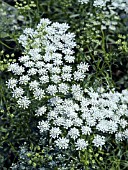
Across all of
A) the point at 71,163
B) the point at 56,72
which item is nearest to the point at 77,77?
the point at 56,72

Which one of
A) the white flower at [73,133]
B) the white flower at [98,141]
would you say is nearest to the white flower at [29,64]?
the white flower at [73,133]

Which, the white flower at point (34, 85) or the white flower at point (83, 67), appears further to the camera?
the white flower at point (83, 67)

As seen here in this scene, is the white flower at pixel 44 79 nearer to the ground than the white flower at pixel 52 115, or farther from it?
farther from it

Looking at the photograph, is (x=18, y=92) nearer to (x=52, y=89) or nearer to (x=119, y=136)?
(x=52, y=89)

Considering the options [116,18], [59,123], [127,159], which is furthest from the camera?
[116,18]

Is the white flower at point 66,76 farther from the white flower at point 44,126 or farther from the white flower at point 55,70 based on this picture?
the white flower at point 44,126

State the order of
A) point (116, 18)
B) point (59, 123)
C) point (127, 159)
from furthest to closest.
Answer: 1. point (116, 18)
2. point (127, 159)
3. point (59, 123)

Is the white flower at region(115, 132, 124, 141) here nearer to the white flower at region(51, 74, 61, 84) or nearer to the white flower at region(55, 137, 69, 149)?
the white flower at region(55, 137, 69, 149)

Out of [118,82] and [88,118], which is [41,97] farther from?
[118,82]
